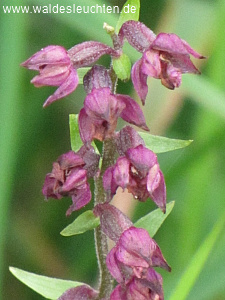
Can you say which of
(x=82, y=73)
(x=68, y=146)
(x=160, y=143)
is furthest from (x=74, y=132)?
(x=68, y=146)

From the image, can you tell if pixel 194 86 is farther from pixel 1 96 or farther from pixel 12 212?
pixel 12 212

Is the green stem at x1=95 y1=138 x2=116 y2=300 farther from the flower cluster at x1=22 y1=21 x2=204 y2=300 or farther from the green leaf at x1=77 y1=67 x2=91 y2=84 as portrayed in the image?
the green leaf at x1=77 y1=67 x2=91 y2=84

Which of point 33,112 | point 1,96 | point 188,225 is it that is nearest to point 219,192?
point 188,225

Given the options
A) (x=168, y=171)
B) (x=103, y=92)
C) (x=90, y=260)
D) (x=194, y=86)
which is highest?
(x=103, y=92)

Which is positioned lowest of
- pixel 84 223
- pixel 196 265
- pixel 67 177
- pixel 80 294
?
pixel 80 294

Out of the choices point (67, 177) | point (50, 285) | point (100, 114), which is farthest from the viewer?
point (50, 285)

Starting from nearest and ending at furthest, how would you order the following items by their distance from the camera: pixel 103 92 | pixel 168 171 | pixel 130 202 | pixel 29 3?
pixel 103 92, pixel 168 171, pixel 29 3, pixel 130 202

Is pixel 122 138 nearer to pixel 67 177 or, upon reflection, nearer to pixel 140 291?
pixel 67 177
